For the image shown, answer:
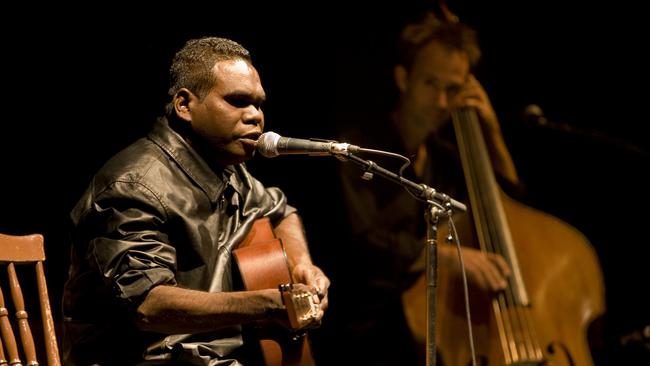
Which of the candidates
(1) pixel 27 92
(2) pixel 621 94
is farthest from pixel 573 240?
(1) pixel 27 92

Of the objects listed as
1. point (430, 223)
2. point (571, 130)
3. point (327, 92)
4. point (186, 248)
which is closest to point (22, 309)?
point (186, 248)

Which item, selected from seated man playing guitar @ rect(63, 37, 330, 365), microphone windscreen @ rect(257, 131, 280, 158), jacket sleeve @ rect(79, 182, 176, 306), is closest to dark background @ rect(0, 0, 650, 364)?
seated man playing guitar @ rect(63, 37, 330, 365)

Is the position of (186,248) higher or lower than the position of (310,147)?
lower

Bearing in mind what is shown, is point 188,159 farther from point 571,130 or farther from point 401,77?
point 401,77

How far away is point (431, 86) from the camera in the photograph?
3.80m

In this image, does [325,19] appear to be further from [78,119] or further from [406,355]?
[406,355]

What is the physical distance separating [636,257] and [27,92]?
9.42 feet

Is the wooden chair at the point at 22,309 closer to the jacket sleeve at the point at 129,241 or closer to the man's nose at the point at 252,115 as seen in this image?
the jacket sleeve at the point at 129,241

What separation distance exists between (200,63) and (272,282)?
2.18ft

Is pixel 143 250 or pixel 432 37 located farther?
pixel 432 37

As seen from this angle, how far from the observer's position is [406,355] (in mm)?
3691

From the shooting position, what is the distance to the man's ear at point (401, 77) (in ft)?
12.7

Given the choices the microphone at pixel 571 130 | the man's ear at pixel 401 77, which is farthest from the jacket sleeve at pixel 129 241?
the man's ear at pixel 401 77

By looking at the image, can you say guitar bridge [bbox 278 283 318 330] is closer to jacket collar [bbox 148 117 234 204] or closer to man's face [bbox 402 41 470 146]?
jacket collar [bbox 148 117 234 204]
